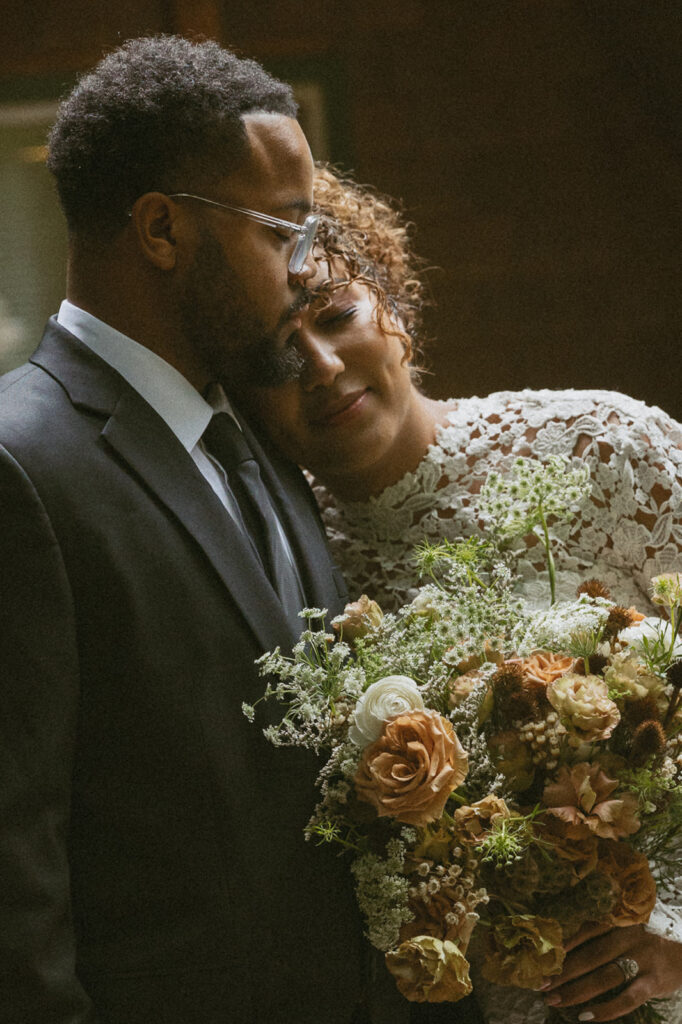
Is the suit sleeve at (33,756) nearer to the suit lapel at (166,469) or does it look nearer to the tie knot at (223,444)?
the suit lapel at (166,469)

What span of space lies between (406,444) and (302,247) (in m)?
0.57

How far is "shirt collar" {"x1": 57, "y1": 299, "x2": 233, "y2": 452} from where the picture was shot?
1.56 m

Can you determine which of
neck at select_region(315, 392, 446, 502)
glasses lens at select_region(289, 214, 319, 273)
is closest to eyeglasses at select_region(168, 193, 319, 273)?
glasses lens at select_region(289, 214, 319, 273)

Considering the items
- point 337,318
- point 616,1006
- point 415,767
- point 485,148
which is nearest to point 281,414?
point 337,318

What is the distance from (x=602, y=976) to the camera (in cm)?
149

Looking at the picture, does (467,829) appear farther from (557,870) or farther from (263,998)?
(263,998)

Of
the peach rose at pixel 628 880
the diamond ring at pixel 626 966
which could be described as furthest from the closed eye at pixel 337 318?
the diamond ring at pixel 626 966

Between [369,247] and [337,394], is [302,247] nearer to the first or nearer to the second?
[337,394]

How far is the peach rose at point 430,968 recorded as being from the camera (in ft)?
4.23

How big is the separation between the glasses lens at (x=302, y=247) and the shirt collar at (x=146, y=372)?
0.25 m

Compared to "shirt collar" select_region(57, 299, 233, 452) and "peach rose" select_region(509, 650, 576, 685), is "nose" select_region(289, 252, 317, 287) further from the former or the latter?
"peach rose" select_region(509, 650, 576, 685)

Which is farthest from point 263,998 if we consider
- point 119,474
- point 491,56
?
point 491,56

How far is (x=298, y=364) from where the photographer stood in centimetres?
177

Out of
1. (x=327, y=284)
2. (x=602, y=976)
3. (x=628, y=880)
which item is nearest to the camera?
(x=628, y=880)
